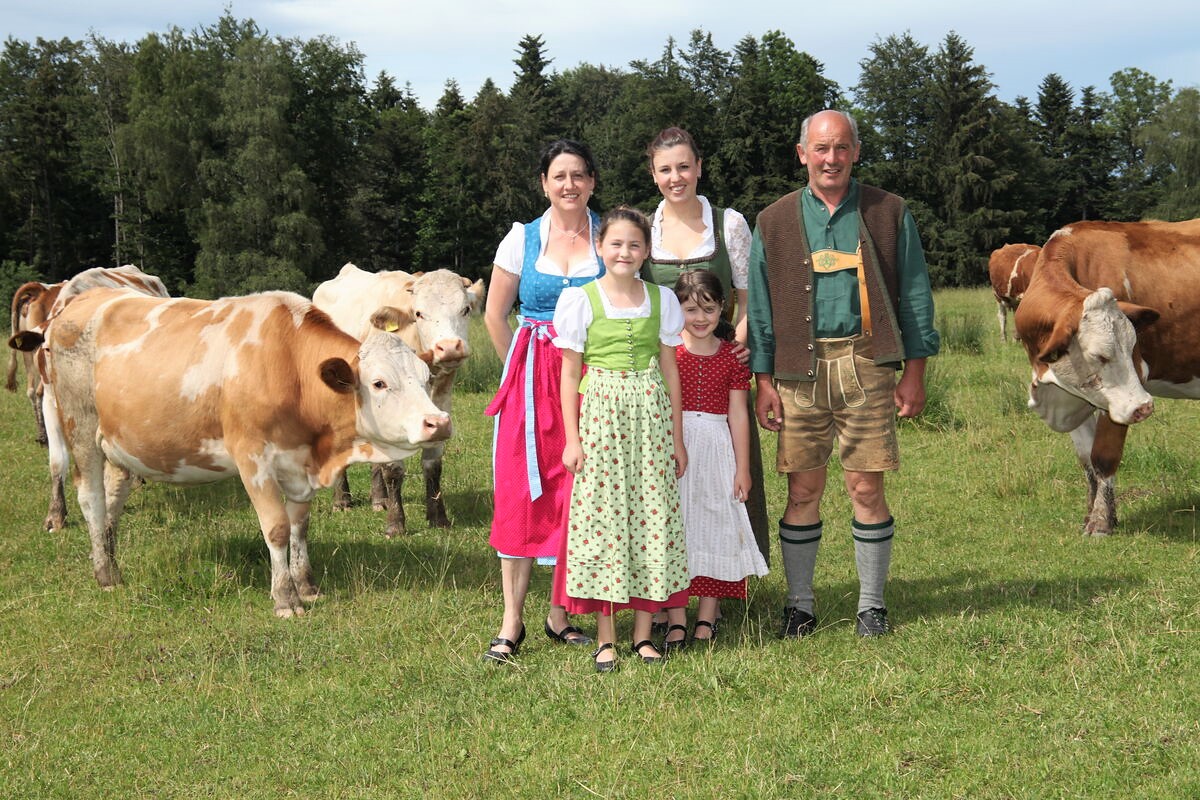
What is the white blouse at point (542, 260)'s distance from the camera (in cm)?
509

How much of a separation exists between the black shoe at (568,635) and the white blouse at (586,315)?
1543 millimetres

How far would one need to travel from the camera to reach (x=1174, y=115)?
57000 mm

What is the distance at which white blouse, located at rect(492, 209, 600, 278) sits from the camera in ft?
16.7

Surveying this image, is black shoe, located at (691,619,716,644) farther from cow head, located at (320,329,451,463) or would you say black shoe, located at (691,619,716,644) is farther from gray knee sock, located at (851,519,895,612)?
cow head, located at (320,329,451,463)

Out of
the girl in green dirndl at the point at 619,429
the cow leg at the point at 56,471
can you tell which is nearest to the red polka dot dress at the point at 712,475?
the girl in green dirndl at the point at 619,429

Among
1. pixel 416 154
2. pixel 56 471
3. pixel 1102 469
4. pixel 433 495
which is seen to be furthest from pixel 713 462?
pixel 416 154

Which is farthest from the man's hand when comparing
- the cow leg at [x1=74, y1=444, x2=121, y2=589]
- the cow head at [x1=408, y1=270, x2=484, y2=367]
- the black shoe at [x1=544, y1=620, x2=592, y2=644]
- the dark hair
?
the cow leg at [x1=74, y1=444, x2=121, y2=589]

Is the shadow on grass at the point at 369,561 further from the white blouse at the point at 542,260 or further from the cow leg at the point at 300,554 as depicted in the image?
the white blouse at the point at 542,260

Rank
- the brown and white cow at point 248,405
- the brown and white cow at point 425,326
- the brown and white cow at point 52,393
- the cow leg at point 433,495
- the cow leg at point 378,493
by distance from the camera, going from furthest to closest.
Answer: the cow leg at point 378,493 < the cow leg at point 433,495 < the brown and white cow at point 425,326 < the brown and white cow at point 52,393 < the brown and white cow at point 248,405

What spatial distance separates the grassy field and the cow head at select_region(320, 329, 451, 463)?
921 millimetres

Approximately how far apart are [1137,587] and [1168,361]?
7.43 feet

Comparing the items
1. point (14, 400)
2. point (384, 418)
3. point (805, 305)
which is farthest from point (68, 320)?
point (14, 400)

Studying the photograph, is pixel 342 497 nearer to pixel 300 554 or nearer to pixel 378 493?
pixel 378 493

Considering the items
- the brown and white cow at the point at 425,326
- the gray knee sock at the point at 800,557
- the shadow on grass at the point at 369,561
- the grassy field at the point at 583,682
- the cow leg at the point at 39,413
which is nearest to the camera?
the grassy field at the point at 583,682
